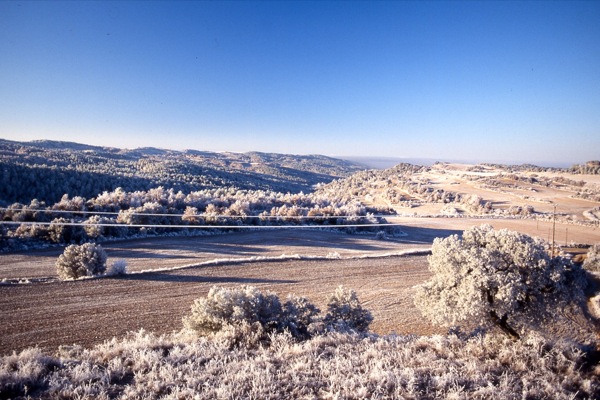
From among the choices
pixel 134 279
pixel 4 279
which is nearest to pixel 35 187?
pixel 4 279

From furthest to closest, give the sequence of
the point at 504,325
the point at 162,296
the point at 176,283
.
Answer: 1. the point at 176,283
2. the point at 162,296
3. the point at 504,325

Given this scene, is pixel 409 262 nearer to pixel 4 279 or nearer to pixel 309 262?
pixel 309 262

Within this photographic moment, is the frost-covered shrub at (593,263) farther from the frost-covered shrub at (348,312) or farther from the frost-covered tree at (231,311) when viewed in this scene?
the frost-covered tree at (231,311)

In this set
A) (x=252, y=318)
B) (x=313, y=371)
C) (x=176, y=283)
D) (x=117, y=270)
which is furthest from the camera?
(x=117, y=270)

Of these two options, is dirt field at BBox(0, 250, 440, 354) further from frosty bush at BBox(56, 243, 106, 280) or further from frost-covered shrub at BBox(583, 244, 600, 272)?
frost-covered shrub at BBox(583, 244, 600, 272)

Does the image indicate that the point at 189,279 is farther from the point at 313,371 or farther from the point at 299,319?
the point at 313,371

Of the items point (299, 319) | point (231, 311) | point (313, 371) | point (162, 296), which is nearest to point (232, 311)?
point (231, 311)
